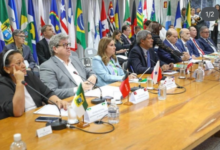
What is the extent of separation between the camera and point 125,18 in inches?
296

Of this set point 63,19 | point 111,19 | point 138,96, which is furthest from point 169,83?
point 111,19

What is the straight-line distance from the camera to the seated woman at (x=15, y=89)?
5.82 feet

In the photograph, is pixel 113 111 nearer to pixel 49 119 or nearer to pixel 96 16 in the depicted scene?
pixel 49 119

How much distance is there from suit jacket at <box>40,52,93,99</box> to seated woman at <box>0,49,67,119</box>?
26 cm

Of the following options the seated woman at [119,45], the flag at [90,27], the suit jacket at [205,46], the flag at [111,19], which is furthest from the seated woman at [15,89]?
the flag at [111,19]

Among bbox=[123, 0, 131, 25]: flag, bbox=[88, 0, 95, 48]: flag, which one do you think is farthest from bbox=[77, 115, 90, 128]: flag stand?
bbox=[123, 0, 131, 25]: flag

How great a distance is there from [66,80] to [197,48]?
3.55m

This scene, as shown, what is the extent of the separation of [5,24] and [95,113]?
379 cm

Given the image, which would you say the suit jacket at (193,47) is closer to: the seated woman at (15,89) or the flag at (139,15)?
the flag at (139,15)

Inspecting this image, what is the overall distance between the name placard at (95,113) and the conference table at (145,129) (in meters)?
0.04

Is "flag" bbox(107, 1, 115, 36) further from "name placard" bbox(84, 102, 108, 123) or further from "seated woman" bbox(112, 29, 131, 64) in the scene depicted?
"name placard" bbox(84, 102, 108, 123)

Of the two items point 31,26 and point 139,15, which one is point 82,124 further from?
point 139,15

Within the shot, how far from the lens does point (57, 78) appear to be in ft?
8.41

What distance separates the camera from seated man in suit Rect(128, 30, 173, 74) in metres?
3.37
